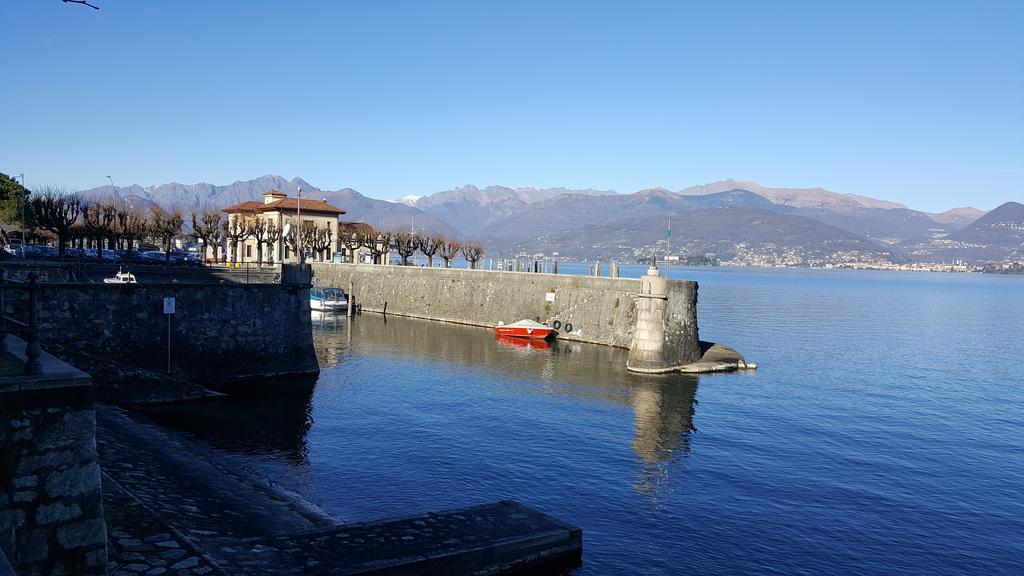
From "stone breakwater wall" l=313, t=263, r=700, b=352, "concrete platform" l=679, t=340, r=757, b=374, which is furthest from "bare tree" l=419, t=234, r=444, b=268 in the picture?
"concrete platform" l=679, t=340, r=757, b=374

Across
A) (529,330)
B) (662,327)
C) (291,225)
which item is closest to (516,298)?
(529,330)

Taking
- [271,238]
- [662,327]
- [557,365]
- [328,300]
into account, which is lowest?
[557,365]

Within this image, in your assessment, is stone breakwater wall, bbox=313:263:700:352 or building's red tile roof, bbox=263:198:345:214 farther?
building's red tile roof, bbox=263:198:345:214

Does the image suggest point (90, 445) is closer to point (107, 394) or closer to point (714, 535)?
point (714, 535)

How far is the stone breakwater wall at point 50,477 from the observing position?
906 centimetres

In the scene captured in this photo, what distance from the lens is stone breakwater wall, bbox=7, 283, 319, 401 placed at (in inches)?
1201

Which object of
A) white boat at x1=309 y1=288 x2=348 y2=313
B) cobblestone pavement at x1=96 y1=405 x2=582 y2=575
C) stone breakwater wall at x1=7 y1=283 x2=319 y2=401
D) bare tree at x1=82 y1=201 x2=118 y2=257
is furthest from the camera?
white boat at x1=309 y1=288 x2=348 y2=313

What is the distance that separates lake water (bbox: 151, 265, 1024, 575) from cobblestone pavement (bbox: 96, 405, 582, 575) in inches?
64.1

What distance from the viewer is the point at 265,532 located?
656 inches

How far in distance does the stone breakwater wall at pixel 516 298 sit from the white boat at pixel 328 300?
538 cm

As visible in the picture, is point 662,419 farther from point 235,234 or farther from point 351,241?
point 351,241

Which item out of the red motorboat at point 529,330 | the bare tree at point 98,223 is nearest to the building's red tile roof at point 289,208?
the bare tree at point 98,223

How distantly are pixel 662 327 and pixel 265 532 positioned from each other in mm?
33631

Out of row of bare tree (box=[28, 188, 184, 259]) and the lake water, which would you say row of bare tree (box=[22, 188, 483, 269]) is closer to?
row of bare tree (box=[28, 188, 184, 259])
